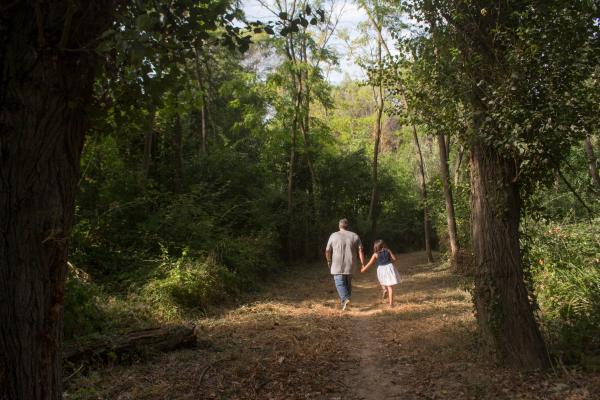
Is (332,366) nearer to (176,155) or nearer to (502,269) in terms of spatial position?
(502,269)

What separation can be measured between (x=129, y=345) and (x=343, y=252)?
18.9ft

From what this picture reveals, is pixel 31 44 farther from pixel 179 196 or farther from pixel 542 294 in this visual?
pixel 179 196

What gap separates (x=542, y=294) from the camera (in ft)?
30.4

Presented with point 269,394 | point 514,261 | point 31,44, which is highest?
point 31,44

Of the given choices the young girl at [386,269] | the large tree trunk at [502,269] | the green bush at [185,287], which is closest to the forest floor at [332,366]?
the large tree trunk at [502,269]

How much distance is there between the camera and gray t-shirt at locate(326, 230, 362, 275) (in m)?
11.1

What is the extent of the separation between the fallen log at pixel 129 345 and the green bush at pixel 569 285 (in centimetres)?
500

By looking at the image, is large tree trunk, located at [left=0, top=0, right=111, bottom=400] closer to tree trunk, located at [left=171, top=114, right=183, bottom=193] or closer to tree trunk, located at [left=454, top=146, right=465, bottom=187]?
tree trunk, located at [left=454, top=146, right=465, bottom=187]

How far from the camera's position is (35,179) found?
8.74 ft

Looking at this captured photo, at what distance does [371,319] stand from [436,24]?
19.1ft

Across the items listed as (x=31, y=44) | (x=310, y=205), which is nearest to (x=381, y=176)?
(x=310, y=205)

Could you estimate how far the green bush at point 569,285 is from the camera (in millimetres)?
6434

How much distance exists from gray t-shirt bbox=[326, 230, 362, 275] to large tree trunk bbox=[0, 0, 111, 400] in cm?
860

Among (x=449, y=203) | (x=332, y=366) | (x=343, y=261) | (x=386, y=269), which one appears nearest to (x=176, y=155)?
(x=343, y=261)
